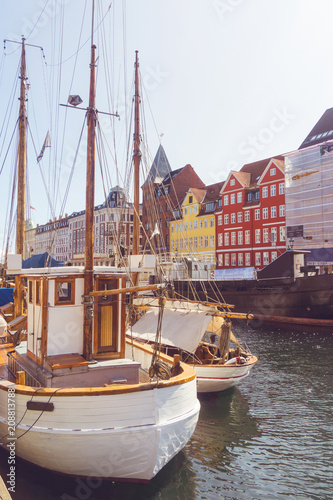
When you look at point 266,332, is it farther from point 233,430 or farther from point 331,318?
point 233,430

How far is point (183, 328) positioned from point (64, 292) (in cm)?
804

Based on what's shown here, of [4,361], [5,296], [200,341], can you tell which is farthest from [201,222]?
[4,361]

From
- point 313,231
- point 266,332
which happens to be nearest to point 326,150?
point 313,231

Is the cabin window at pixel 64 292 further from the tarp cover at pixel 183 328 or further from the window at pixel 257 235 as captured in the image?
the window at pixel 257 235

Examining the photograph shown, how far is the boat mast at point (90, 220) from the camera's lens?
10422 millimetres

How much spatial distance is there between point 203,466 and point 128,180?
53.3 ft

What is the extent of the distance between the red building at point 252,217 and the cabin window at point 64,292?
50.1m

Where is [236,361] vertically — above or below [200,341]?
below

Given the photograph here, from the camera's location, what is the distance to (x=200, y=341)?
17.3 meters

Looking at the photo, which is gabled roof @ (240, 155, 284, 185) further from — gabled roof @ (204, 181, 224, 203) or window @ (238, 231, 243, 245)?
window @ (238, 231, 243, 245)

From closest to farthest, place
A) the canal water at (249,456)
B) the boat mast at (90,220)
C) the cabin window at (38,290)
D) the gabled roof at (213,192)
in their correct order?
the canal water at (249,456) < the boat mast at (90,220) < the cabin window at (38,290) < the gabled roof at (213,192)

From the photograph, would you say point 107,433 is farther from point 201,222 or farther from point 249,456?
point 201,222

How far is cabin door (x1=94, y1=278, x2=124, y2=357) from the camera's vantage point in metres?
10.8

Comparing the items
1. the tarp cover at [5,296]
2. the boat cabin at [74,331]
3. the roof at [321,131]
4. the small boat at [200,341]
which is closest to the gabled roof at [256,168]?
the roof at [321,131]
